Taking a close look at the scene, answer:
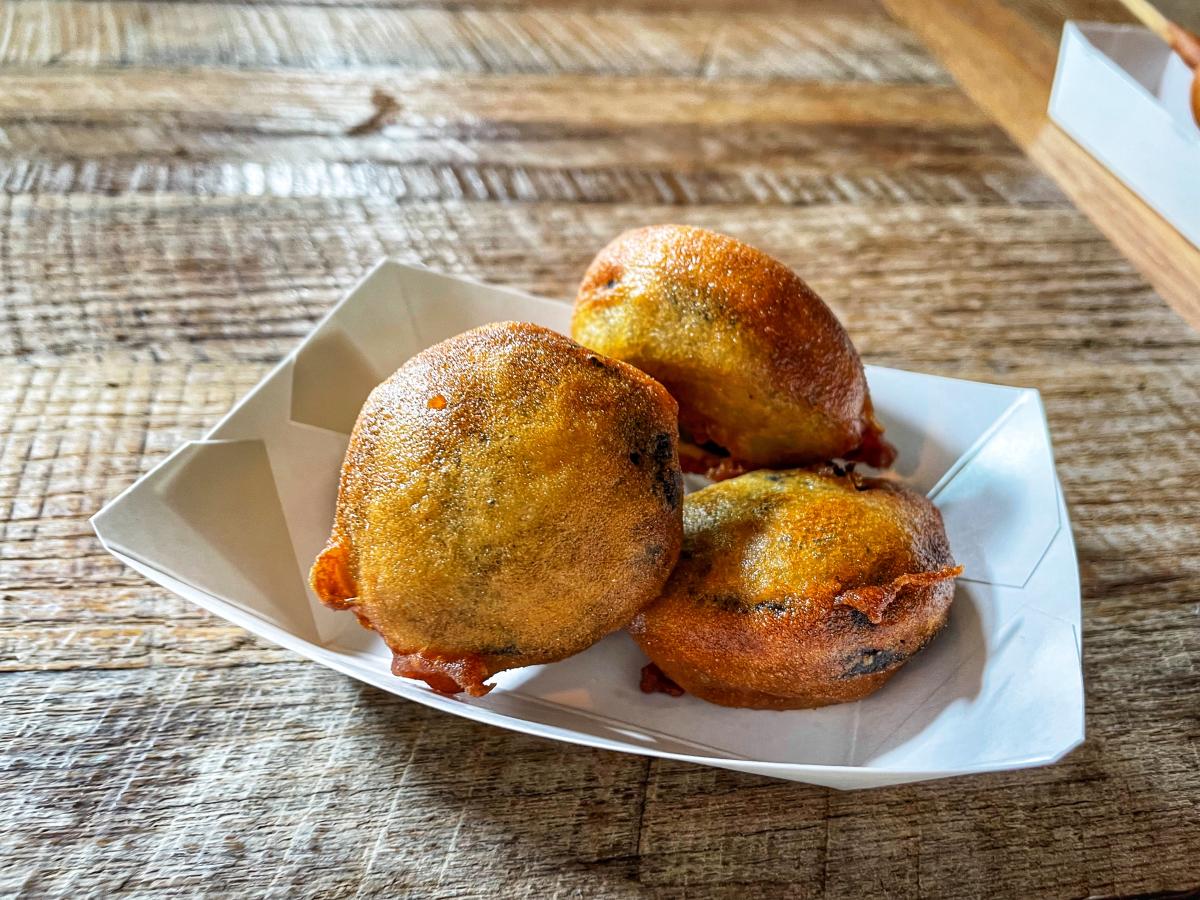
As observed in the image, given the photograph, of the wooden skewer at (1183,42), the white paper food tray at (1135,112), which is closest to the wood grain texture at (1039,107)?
the white paper food tray at (1135,112)

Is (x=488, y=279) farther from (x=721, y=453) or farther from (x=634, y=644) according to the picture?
(x=634, y=644)

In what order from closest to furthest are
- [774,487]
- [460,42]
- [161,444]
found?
1. [774,487]
2. [161,444]
3. [460,42]

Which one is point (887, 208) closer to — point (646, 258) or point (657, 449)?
point (646, 258)

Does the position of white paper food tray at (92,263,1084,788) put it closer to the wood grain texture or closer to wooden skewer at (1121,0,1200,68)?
the wood grain texture

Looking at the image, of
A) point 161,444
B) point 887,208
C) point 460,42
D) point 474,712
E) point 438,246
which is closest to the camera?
point 474,712

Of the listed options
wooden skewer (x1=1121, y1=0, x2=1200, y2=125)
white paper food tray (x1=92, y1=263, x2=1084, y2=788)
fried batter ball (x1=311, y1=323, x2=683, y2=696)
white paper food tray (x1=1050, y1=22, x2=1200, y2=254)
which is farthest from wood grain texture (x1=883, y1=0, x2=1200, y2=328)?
Result: fried batter ball (x1=311, y1=323, x2=683, y2=696)

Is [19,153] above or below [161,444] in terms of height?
above

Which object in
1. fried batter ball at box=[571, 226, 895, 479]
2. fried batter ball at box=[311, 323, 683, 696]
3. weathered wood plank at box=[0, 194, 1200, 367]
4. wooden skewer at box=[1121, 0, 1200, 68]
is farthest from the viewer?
wooden skewer at box=[1121, 0, 1200, 68]

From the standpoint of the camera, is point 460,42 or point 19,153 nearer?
point 19,153

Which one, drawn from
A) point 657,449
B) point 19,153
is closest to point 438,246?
point 19,153
